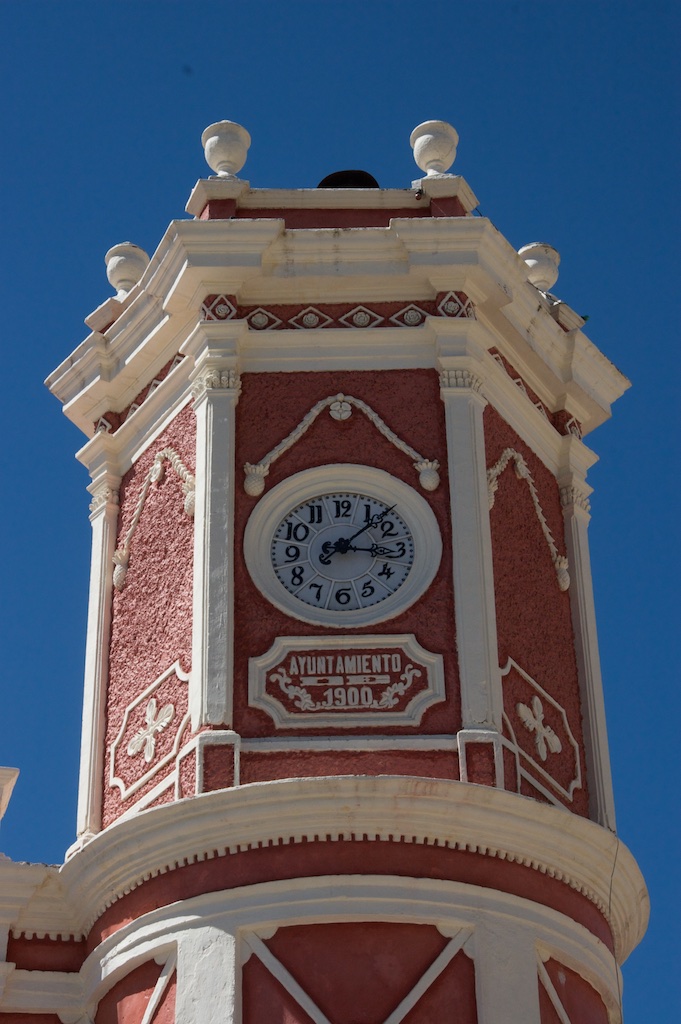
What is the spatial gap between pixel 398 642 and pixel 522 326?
170 inches

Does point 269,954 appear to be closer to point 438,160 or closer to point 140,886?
point 140,886

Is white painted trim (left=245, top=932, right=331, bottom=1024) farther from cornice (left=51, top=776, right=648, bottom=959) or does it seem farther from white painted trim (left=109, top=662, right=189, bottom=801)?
white painted trim (left=109, top=662, right=189, bottom=801)

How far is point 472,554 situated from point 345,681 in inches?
72.0

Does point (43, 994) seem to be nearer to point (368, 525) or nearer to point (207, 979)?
point (207, 979)

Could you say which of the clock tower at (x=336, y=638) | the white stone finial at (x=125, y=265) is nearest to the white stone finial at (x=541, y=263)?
the clock tower at (x=336, y=638)

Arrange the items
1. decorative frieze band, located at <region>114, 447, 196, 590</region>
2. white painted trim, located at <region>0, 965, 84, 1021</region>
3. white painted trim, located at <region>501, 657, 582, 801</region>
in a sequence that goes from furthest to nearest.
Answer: decorative frieze band, located at <region>114, 447, 196, 590</region>, white painted trim, located at <region>501, 657, 582, 801</region>, white painted trim, located at <region>0, 965, 84, 1021</region>

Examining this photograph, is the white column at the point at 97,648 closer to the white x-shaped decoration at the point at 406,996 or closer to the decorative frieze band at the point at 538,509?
the white x-shaped decoration at the point at 406,996

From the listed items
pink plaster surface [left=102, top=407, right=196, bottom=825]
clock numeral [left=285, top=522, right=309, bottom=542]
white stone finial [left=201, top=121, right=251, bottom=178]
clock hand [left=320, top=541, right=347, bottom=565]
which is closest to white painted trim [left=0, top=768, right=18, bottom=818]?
pink plaster surface [left=102, top=407, right=196, bottom=825]

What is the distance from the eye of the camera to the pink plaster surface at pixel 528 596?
23281 millimetres

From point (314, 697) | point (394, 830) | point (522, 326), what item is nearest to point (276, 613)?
point (314, 697)

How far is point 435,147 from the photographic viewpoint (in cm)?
2573

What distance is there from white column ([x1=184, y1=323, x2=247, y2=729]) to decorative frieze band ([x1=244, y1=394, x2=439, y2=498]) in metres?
0.23

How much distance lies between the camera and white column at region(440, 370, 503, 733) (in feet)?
72.6

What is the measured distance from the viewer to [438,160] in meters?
25.7
